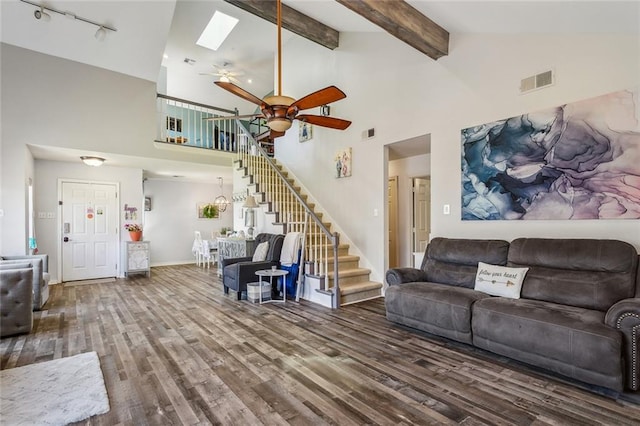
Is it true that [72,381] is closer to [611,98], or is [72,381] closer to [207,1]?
[611,98]

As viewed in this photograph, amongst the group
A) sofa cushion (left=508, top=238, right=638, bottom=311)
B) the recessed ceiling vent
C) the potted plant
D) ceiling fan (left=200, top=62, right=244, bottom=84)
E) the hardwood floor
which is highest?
ceiling fan (left=200, top=62, right=244, bottom=84)

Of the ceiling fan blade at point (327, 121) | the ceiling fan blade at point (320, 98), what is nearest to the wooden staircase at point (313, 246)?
the ceiling fan blade at point (327, 121)

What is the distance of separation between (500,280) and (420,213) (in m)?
3.32

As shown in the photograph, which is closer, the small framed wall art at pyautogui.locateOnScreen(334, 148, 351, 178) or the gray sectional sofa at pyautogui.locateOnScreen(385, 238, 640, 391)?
the gray sectional sofa at pyautogui.locateOnScreen(385, 238, 640, 391)

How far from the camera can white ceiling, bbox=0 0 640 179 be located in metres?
3.06

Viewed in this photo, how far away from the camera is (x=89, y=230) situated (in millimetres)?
7066

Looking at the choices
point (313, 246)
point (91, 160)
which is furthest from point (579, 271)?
point (91, 160)

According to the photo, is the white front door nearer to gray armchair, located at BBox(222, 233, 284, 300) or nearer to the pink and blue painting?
gray armchair, located at BBox(222, 233, 284, 300)

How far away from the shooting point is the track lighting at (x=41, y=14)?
169 inches

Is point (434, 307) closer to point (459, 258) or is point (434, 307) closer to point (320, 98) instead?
point (459, 258)

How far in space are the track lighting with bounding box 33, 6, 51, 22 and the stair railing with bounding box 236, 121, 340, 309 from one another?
11.8 ft

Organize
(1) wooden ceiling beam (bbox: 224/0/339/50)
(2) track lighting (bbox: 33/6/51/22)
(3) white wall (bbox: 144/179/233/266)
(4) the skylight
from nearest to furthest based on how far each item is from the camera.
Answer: (2) track lighting (bbox: 33/6/51/22)
(1) wooden ceiling beam (bbox: 224/0/339/50)
(4) the skylight
(3) white wall (bbox: 144/179/233/266)

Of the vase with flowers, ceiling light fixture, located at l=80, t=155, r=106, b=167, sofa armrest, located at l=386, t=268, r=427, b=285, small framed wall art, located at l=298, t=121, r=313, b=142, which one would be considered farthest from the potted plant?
sofa armrest, located at l=386, t=268, r=427, b=285

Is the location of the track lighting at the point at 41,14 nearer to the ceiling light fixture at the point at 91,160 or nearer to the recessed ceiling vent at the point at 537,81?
the ceiling light fixture at the point at 91,160
